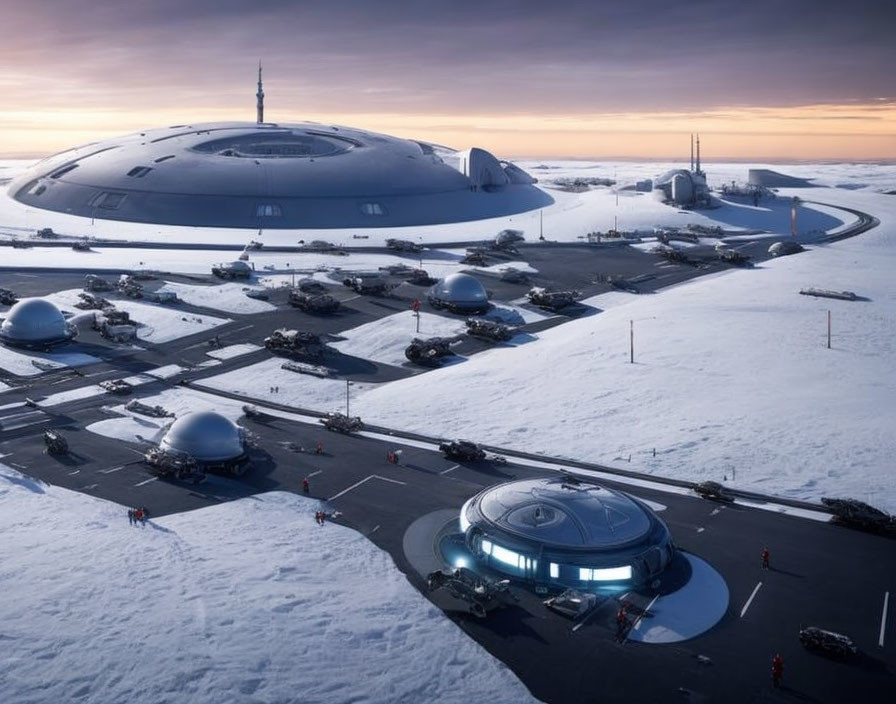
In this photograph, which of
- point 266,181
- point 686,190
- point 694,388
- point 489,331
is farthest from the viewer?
point 686,190

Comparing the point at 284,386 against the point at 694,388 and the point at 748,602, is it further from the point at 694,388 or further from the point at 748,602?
the point at 748,602

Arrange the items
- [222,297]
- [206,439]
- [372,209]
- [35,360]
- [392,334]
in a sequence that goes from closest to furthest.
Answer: [206,439]
[35,360]
[392,334]
[222,297]
[372,209]

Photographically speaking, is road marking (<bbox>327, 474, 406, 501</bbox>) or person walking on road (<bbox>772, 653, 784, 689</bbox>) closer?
person walking on road (<bbox>772, 653, 784, 689</bbox>)

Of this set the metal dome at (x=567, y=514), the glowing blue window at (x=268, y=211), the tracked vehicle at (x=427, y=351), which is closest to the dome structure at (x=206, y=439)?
the metal dome at (x=567, y=514)

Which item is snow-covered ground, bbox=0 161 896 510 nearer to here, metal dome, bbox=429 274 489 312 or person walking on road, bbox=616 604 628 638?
metal dome, bbox=429 274 489 312

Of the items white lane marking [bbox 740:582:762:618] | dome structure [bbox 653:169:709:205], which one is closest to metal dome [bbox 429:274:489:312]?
white lane marking [bbox 740:582:762:618]

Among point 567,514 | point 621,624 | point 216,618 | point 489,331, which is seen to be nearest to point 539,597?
Result: point 621,624

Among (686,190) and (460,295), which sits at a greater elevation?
(686,190)

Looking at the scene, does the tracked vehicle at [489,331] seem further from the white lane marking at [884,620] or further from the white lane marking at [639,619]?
the white lane marking at [884,620]
